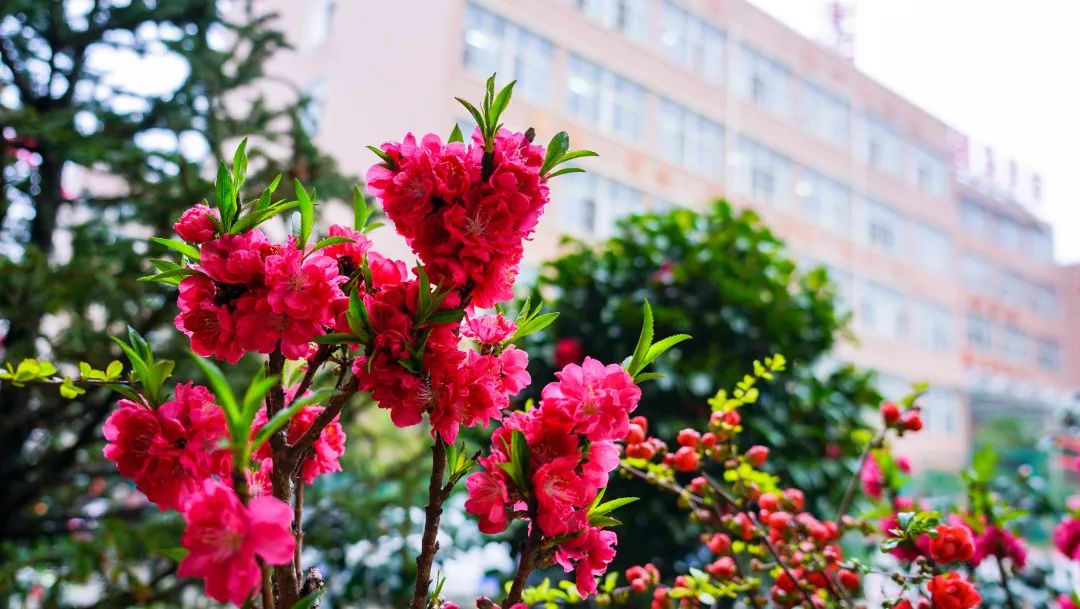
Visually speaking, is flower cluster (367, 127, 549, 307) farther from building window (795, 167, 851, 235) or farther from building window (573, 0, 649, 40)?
building window (795, 167, 851, 235)

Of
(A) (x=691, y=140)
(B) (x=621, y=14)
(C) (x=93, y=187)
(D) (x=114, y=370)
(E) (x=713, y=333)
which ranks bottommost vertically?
(D) (x=114, y=370)

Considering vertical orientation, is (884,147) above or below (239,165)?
above

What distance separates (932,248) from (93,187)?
889 centimetres

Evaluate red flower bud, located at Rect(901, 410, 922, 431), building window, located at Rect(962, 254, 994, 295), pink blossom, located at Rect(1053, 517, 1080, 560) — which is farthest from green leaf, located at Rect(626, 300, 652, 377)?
building window, located at Rect(962, 254, 994, 295)

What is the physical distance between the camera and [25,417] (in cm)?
132

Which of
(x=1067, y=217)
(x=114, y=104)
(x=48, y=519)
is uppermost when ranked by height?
(x=1067, y=217)

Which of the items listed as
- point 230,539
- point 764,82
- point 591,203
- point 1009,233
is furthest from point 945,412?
point 230,539

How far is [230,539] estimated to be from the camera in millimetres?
325

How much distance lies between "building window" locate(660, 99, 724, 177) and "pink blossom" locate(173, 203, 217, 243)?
5654 millimetres

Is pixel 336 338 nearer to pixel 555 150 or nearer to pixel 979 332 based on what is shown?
pixel 555 150

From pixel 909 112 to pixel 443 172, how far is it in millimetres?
9225

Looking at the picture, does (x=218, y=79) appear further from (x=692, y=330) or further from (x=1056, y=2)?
(x=1056, y=2)

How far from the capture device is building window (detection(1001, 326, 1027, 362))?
916cm

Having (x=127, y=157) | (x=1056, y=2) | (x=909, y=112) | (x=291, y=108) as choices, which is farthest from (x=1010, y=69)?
(x=909, y=112)
